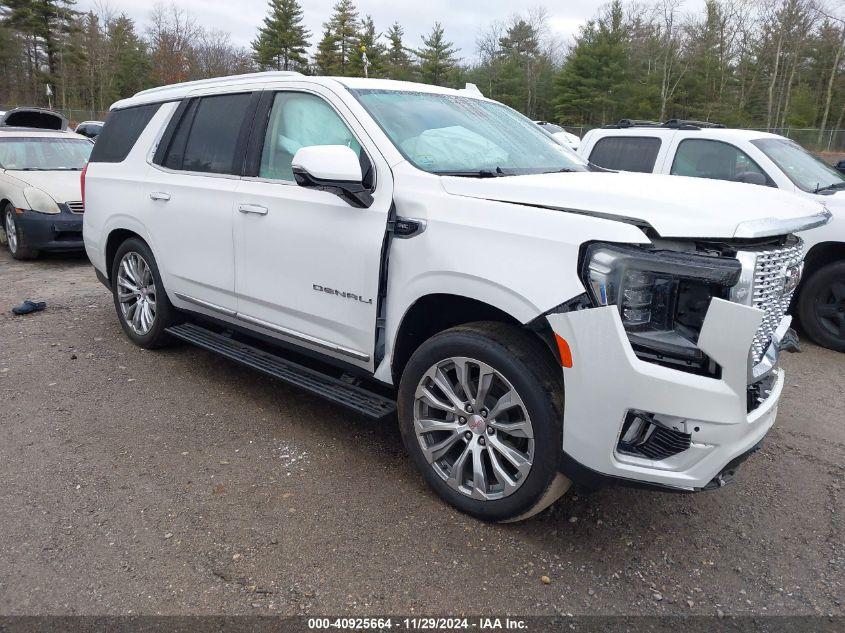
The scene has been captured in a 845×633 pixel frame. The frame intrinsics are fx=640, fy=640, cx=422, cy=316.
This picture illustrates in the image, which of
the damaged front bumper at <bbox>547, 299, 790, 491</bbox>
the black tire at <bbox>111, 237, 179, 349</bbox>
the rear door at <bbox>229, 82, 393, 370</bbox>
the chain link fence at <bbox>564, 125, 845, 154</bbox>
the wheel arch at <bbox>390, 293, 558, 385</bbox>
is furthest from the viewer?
the chain link fence at <bbox>564, 125, 845, 154</bbox>

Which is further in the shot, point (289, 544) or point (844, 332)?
point (844, 332)

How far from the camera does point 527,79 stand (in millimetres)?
55031

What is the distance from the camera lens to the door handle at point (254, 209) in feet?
12.1

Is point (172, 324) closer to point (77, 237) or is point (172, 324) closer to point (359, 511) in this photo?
point (359, 511)

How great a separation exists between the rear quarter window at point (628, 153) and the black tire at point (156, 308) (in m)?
4.50

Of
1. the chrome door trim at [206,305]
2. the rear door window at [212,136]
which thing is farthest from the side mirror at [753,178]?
the chrome door trim at [206,305]

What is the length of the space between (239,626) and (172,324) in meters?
3.04

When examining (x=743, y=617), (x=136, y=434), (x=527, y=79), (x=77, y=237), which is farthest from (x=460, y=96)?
(x=527, y=79)

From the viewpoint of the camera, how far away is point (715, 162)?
648 cm

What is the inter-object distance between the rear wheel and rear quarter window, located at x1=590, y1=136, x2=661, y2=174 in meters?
7.35

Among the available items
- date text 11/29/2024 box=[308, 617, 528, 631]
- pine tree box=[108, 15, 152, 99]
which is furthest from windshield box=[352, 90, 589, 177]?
pine tree box=[108, 15, 152, 99]

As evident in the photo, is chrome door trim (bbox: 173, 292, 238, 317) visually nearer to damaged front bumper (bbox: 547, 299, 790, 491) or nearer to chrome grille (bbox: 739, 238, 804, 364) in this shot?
damaged front bumper (bbox: 547, 299, 790, 491)

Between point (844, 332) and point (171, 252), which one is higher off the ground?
point (171, 252)

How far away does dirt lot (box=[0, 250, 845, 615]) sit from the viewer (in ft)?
8.27
